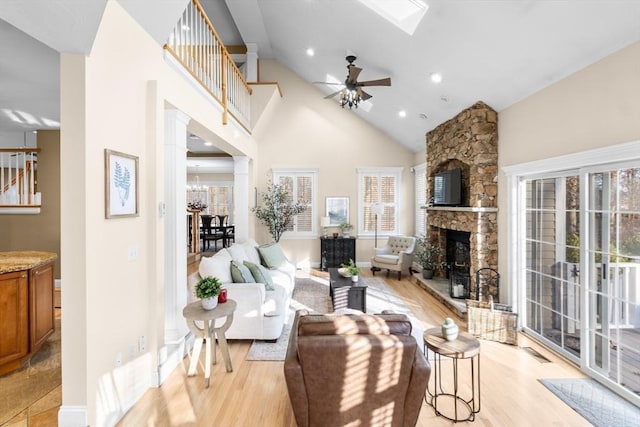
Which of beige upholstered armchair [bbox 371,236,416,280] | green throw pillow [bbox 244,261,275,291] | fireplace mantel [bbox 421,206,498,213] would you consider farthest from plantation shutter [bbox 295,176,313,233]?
green throw pillow [bbox 244,261,275,291]

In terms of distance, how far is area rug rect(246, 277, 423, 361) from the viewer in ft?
11.6

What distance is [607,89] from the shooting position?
277cm

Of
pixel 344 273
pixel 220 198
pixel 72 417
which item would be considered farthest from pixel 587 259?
pixel 220 198

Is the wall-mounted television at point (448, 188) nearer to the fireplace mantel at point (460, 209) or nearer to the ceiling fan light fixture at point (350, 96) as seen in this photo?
the fireplace mantel at point (460, 209)

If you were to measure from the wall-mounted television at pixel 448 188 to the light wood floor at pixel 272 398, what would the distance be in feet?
8.18

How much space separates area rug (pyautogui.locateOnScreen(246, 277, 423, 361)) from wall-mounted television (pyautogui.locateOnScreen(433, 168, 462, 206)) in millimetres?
1904

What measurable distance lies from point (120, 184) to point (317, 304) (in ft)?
11.2

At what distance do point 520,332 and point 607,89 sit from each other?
116 inches

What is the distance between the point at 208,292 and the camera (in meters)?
2.87

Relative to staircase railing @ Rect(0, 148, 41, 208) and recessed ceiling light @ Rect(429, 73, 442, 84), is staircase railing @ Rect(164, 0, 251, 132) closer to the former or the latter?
recessed ceiling light @ Rect(429, 73, 442, 84)

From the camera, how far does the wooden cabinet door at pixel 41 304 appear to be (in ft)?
10.3

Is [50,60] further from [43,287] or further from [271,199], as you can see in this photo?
[271,199]

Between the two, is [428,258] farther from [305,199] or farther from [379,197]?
[305,199]

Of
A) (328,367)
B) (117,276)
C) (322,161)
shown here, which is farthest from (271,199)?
(328,367)
